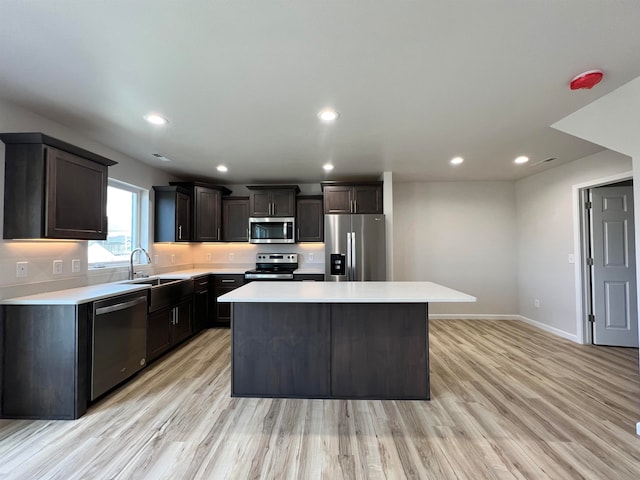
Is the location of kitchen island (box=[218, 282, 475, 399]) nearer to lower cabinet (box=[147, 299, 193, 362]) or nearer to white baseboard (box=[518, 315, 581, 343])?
lower cabinet (box=[147, 299, 193, 362])

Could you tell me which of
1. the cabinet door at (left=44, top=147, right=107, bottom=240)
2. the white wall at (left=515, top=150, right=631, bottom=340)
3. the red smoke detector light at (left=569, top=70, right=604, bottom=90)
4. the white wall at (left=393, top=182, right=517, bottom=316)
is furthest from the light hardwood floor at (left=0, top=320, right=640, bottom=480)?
the red smoke detector light at (left=569, top=70, right=604, bottom=90)

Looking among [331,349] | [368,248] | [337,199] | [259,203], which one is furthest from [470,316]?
[259,203]

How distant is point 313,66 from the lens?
181 centimetres

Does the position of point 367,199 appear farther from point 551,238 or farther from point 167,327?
point 167,327

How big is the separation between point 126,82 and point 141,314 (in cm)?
204

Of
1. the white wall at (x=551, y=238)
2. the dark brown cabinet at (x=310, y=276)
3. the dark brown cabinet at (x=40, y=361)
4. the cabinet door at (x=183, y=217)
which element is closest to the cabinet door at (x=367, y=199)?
the dark brown cabinet at (x=310, y=276)

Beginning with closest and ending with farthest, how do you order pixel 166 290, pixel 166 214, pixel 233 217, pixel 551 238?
1. pixel 166 290
2. pixel 166 214
3. pixel 551 238
4. pixel 233 217

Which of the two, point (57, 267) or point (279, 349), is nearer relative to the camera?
point (279, 349)

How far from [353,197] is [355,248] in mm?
817

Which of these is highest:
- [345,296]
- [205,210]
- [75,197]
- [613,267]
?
[205,210]

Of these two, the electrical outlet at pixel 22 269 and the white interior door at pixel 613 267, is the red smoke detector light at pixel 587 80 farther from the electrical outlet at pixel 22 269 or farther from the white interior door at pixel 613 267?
the electrical outlet at pixel 22 269

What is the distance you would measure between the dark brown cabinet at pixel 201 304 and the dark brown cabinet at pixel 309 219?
159cm

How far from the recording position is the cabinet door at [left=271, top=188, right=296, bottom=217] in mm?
4711

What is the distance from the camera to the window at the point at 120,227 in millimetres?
3228
